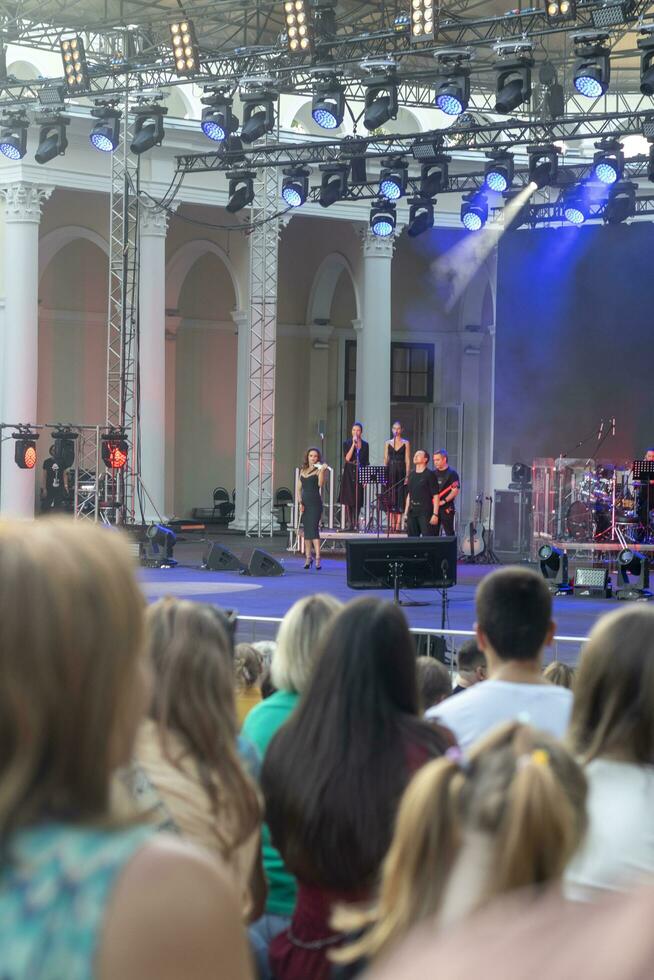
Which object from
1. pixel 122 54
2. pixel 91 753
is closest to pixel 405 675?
pixel 91 753

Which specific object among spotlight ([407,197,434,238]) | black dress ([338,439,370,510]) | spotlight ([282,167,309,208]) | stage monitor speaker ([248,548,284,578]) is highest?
spotlight ([282,167,309,208])

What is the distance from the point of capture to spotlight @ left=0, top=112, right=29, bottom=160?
1917 cm

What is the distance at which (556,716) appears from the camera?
147 inches

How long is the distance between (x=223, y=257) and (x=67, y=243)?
11.1 feet

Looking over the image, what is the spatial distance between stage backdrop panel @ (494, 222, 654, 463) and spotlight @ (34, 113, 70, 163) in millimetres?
9528

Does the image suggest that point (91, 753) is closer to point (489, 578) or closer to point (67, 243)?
point (489, 578)

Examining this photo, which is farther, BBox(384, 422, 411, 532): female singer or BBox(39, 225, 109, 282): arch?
BBox(39, 225, 109, 282): arch

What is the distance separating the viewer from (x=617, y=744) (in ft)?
8.68

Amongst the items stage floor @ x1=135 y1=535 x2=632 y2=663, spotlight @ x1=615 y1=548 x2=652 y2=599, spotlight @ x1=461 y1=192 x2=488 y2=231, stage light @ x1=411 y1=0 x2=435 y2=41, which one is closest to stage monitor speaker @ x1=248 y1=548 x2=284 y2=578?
stage floor @ x1=135 y1=535 x2=632 y2=663

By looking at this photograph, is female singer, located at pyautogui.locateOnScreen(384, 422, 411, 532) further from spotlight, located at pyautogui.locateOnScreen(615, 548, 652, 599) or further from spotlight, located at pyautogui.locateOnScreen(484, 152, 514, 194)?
spotlight, located at pyautogui.locateOnScreen(615, 548, 652, 599)

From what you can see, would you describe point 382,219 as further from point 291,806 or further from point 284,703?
point 291,806

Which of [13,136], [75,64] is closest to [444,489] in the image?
[75,64]

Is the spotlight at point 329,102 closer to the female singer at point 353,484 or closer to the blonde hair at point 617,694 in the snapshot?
the female singer at point 353,484

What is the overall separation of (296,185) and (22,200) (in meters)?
5.22
